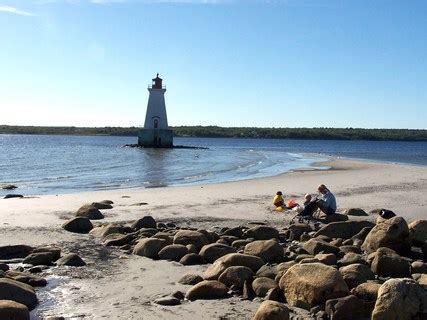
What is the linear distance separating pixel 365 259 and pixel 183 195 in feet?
37.9

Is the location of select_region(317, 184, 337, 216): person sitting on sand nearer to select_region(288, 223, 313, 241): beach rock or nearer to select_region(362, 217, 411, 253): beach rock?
select_region(288, 223, 313, 241): beach rock

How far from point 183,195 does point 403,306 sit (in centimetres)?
1430

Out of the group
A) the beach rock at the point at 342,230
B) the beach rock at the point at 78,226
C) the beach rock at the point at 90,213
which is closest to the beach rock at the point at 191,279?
the beach rock at the point at 342,230

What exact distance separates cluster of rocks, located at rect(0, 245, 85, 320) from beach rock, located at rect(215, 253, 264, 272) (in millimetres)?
2680

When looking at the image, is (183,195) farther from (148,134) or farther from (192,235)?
(148,134)

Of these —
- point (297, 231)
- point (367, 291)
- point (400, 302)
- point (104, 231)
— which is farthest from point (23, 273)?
point (297, 231)

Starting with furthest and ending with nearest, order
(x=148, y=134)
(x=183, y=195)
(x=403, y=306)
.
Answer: (x=148, y=134) < (x=183, y=195) < (x=403, y=306)

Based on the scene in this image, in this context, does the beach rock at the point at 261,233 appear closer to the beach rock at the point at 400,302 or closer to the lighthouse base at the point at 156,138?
the beach rock at the point at 400,302

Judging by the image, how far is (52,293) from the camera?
26.8 feet

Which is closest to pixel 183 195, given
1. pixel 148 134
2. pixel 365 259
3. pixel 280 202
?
pixel 280 202

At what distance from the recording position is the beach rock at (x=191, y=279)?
8.64 meters

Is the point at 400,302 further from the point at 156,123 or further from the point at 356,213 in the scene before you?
the point at 156,123

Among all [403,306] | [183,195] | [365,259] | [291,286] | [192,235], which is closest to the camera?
[403,306]

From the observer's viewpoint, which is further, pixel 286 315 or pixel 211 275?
pixel 211 275
